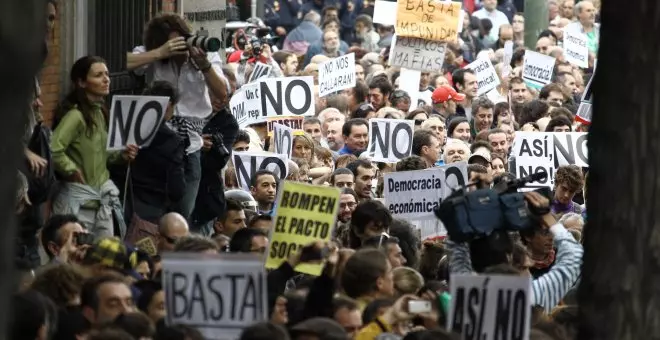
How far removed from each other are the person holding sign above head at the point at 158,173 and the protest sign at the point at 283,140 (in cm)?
377

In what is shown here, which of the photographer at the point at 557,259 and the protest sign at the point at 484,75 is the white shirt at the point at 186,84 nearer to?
the photographer at the point at 557,259

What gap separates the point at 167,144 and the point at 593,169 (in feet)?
15.6

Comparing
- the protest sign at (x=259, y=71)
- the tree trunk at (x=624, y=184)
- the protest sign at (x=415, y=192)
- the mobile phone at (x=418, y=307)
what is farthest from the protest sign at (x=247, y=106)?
the tree trunk at (x=624, y=184)

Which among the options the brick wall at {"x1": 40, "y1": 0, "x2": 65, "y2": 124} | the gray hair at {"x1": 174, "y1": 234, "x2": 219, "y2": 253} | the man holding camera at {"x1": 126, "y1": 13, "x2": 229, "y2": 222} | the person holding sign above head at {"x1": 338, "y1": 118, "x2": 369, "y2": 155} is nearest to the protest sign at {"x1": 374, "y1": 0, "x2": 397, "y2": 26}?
the person holding sign above head at {"x1": 338, "y1": 118, "x2": 369, "y2": 155}

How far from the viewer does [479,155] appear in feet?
53.5

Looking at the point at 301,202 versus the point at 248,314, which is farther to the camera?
the point at 301,202

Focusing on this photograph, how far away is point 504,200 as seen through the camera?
10.4 meters

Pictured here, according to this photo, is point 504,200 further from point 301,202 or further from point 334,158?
point 334,158

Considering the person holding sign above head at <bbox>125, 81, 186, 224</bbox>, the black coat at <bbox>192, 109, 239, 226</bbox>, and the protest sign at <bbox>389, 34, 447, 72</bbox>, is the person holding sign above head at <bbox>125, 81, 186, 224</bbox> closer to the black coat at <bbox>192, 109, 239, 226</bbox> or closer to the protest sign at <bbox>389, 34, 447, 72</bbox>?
the black coat at <bbox>192, 109, 239, 226</bbox>

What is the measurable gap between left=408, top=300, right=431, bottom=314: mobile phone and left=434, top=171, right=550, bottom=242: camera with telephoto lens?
73cm

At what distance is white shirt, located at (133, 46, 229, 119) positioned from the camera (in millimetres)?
12961

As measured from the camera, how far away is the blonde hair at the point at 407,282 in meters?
10.8

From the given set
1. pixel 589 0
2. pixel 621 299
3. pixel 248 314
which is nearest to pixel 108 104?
pixel 248 314

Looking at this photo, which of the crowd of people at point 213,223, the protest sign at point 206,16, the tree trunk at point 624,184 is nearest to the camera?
the tree trunk at point 624,184
